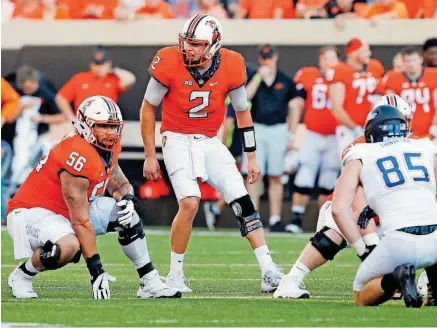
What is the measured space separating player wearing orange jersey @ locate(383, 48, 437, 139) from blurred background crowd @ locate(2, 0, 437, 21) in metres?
1.77

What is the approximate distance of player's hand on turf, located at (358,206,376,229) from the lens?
7.39 metres

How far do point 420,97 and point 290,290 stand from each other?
6.06 meters

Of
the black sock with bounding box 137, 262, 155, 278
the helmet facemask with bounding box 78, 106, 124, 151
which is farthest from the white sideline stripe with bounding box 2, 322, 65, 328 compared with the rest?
the helmet facemask with bounding box 78, 106, 124, 151

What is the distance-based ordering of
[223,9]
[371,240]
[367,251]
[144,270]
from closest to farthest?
[367,251]
[371,240]
[144,270]
[223,9]

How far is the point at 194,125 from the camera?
884 cm

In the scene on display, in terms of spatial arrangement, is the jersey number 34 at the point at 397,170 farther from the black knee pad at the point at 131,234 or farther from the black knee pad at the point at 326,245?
the black knee pad at the point at 131,234

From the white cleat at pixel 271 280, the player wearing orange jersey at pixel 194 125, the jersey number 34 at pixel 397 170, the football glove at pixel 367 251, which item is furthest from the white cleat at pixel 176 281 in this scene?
the jersey number 34 at pixel 397 170

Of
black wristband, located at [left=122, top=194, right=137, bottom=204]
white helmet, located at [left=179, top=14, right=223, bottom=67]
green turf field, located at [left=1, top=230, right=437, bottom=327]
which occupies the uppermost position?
white helmet, located at [left=179, top=14, right=223, bottom=67]

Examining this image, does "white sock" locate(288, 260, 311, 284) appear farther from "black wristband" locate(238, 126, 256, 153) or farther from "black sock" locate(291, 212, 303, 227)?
"black sock" locate(291, 212, 303, 227)

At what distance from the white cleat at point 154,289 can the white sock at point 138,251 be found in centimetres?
9

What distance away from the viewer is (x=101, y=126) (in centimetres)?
816

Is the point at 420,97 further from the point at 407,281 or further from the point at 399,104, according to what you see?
the point at 407,281

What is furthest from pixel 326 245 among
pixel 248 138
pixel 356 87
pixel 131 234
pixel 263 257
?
pixel 356 87

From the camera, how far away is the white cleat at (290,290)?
798cm
